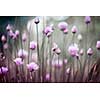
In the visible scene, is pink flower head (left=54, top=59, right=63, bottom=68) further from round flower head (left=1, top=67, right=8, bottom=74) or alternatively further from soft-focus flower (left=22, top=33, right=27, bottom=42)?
round flower head (left=1, top=67, right=8, bottom=74)

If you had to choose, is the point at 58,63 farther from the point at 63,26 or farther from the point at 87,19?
the point at 87,19

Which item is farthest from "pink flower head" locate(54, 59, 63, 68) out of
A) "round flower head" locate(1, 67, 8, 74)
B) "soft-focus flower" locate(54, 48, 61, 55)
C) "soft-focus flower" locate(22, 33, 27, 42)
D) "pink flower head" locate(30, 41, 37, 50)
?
"round flower head" locate(1, 67, 8, 74)

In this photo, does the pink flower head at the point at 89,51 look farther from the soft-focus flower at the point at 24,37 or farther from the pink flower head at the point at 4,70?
the pink flower head at the point at 4,70

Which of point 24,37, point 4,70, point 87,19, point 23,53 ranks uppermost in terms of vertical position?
point 87,19

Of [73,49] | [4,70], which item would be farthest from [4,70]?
[73,49]

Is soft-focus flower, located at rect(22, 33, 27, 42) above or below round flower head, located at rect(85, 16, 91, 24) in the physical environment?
below
